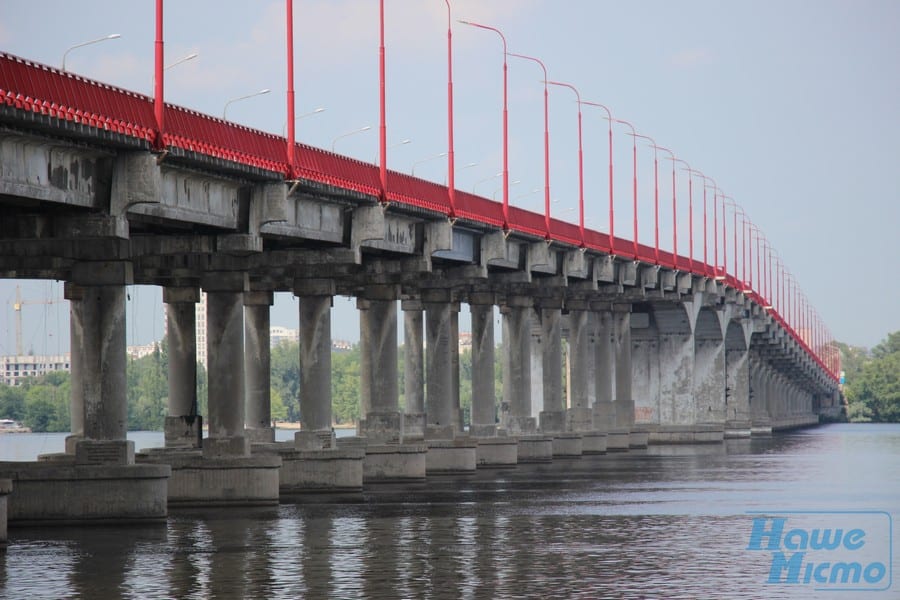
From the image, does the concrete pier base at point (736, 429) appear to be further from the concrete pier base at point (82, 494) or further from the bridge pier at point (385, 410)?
the concrete pier base at point (82, 494)

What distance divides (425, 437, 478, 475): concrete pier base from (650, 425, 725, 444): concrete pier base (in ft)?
190

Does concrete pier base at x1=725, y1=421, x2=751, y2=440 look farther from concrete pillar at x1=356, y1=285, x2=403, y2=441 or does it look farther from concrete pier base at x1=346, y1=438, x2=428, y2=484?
concrete pier base at x1=346, y1=438, x2=428, y2=484

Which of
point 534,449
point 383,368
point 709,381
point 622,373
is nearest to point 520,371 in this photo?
point 534,449

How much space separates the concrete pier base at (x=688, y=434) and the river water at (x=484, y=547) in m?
67.0

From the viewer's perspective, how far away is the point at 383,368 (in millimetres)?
74688

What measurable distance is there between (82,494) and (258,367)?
23.9m

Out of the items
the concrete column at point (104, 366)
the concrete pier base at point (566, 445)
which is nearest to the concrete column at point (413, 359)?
the concrete pier base at point (566, 445)

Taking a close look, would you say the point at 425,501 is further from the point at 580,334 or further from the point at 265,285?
the point at 580,334

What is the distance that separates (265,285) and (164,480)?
2380 cm

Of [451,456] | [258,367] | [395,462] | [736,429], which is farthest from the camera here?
[736,429]

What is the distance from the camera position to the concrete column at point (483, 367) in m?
89.2

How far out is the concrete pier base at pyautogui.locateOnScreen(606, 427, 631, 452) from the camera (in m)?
116

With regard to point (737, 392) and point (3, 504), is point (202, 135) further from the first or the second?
point (737, 392)

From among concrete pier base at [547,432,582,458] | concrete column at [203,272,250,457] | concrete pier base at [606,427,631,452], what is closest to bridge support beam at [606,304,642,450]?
concrete pier base at [606,427,631,452]
